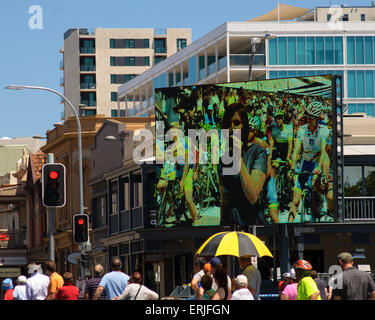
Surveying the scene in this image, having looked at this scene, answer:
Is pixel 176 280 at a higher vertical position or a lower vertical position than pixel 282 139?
lower

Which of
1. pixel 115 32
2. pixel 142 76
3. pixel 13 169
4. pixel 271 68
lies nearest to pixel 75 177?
pixel 271 68

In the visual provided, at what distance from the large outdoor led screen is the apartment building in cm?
8892

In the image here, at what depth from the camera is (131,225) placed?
4762 centimetres

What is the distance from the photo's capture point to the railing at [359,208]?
142 ft

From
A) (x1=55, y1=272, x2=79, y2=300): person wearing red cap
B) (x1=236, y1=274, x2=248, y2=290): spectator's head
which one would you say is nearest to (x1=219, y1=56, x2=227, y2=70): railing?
(x1=55, y1=272, x2=79, y2=300): person wearing red cap

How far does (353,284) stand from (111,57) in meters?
116

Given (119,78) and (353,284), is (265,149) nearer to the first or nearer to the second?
(353,284)

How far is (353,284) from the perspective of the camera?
14.0 metres

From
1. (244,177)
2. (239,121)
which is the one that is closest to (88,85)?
(239,121)

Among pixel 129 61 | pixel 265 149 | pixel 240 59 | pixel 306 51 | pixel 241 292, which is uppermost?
pixel 129 61

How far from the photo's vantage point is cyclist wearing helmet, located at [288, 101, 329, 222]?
129 ft

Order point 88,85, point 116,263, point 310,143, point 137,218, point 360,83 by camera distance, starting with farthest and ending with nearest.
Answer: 1. point 88,85
2. point 360,83
3. point 137,218
4. point 310,143
5. point 116,263

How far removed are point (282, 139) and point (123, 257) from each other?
1368cm

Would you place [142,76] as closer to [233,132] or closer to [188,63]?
[188,63]
